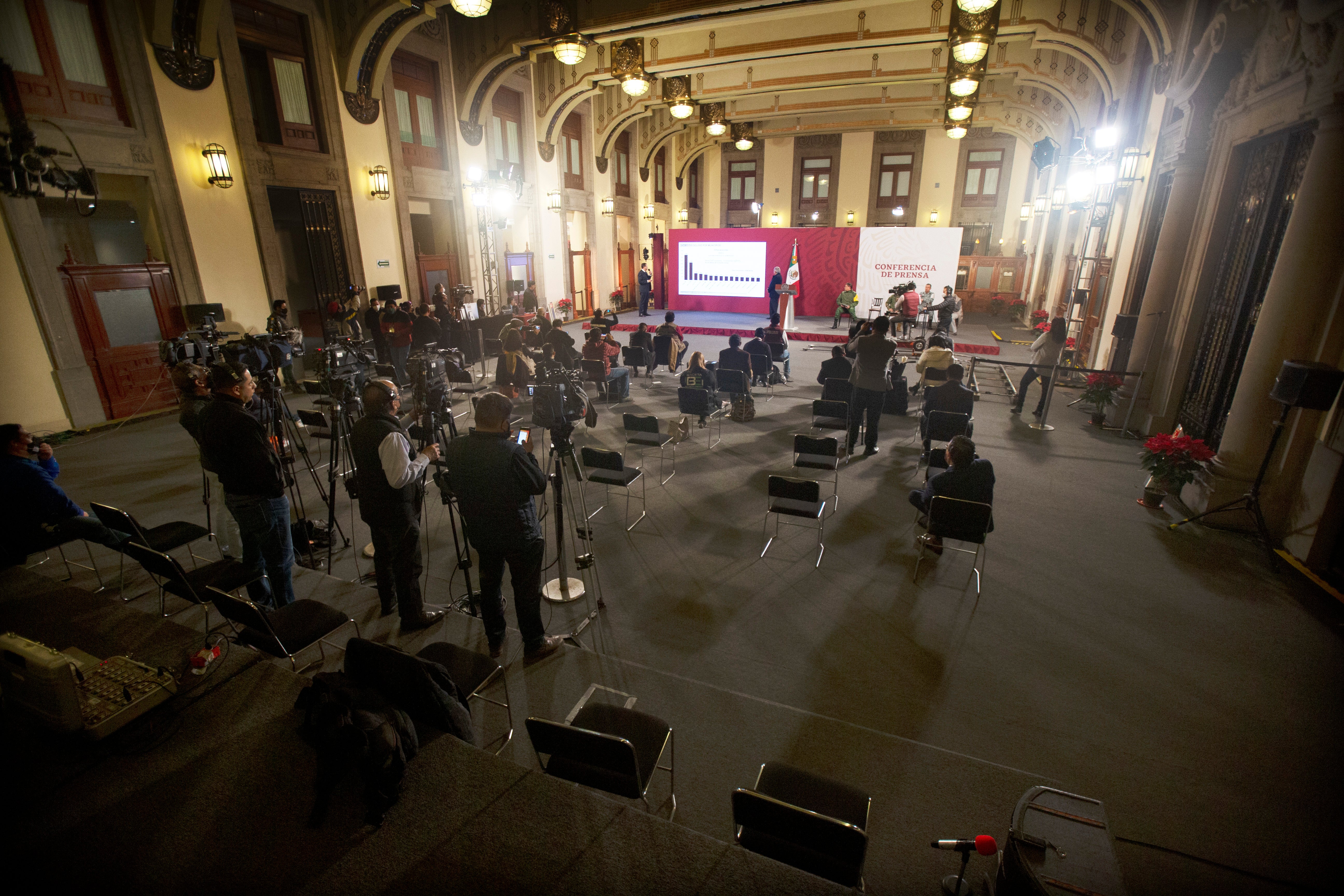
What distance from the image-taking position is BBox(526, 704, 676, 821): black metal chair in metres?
2.08

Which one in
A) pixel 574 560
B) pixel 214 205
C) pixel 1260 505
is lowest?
pixel 574 560

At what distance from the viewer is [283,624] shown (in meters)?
2.93

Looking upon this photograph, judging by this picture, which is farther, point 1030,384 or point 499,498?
point 1030,384

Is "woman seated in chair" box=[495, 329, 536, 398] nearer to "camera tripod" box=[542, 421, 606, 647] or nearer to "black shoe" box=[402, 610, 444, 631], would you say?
"camera tripod" box=[542, 421, 606, 647]

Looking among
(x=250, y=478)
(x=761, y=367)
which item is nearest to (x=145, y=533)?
(x=250, y=478)

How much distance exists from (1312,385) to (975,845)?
4.56 meters

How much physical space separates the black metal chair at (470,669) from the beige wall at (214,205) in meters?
8.85

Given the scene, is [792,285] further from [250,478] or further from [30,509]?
[30,509]

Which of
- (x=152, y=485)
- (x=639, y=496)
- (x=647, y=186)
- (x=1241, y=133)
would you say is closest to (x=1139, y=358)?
(x=1241, y=133)

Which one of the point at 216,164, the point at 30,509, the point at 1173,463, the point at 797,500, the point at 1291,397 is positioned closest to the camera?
the point at 30,509

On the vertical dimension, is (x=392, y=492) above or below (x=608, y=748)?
above

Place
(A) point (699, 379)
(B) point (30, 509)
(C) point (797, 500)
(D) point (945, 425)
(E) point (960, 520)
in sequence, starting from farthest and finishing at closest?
(A) point (699, 379) → (D) point (945, 425) → (C) point (797, 500) → (E) point (960, 520) → (B) point (30, 509)

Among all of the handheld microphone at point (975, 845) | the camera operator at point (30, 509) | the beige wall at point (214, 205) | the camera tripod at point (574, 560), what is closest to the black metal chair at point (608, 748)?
the handheld microphone at point (975, 845)

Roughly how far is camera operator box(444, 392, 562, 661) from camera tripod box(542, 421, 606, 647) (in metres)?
0.34
